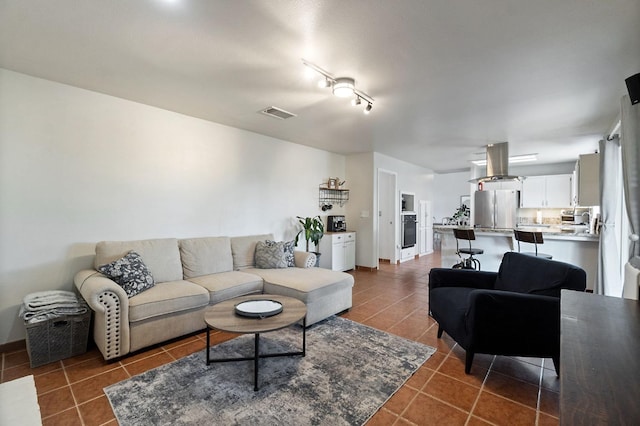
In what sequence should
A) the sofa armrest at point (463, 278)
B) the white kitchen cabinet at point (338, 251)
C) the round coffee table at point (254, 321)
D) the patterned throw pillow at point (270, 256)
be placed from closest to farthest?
the round coffee table at point (254, 321), the sofa armrest at point (463, 278), the patterned throw pillow at point (270, 256), the white kitchen cabinet at point (338, 251)

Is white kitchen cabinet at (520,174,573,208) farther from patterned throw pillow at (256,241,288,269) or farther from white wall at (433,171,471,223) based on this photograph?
patterned throw pillow at (256,241,288,269)

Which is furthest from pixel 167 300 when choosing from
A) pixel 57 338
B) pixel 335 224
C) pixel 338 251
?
pixel 335 224

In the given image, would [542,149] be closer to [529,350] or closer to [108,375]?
[529,350]

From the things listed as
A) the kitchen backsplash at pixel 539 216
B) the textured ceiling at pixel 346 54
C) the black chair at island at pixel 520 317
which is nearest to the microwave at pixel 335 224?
the textured ceiling at pixel 346 54

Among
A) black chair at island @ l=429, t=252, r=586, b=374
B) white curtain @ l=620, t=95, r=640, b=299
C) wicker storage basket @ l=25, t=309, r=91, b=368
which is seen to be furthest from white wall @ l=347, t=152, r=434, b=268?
wicker storage basket @ l=25, t=309, r=91, b=368

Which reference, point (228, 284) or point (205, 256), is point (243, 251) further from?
point (228, 284)

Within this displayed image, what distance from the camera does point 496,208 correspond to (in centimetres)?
733

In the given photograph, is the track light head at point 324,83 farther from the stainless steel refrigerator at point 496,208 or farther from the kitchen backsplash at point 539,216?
the kitchen backsplash at point 539,216

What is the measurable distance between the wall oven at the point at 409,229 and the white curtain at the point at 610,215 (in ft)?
12.1

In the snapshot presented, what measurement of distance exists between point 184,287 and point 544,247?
536 centimetres

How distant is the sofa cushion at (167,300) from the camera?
8.37ft

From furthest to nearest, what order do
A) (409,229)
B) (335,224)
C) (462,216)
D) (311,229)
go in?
(462,216)
(409,229)
(335,224)
(311,229)

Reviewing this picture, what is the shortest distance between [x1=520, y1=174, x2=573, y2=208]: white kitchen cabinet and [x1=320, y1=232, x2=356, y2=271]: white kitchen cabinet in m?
4.75

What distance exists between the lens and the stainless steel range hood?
5043mm
